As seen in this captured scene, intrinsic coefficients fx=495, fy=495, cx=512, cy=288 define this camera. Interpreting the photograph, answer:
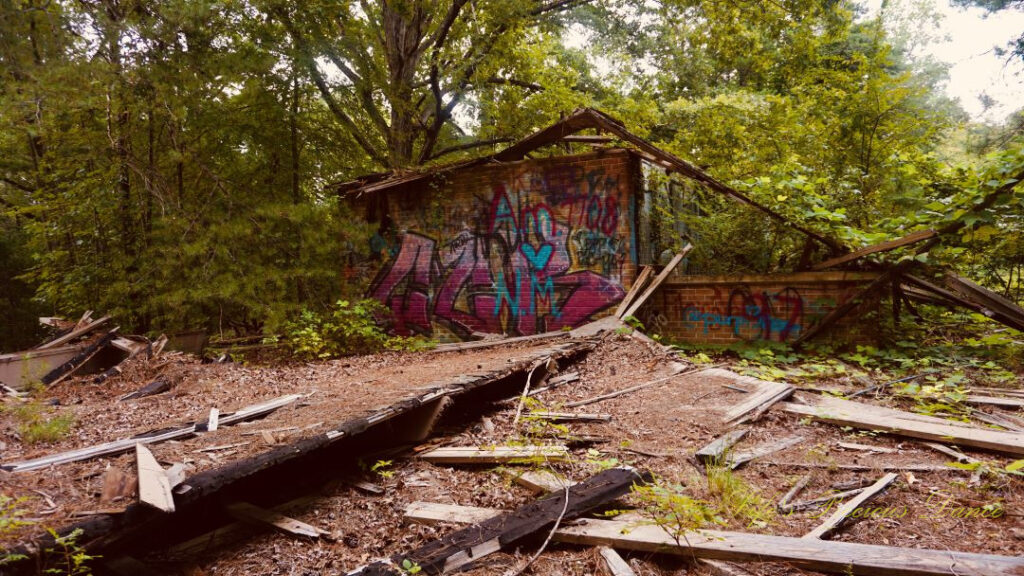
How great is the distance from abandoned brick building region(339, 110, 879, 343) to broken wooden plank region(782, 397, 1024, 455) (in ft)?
10.2

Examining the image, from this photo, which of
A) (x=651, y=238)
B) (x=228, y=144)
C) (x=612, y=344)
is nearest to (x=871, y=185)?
(x=651, y=238)

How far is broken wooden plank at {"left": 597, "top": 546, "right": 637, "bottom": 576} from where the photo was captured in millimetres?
2197

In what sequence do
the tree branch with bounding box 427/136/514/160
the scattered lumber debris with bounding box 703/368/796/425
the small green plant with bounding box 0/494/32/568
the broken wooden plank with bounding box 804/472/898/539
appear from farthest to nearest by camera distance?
the tree branch with bounding box 427/136/514/160
the scattered lumber debris with bounding box 703/368/796/425
the broken wooden plank with bounding box 804/472/898/539
the small green plant with bounding box 0/494/32/568

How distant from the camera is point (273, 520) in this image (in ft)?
9.26

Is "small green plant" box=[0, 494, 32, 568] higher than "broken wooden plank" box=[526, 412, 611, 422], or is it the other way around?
"small green plant" box=[0, 494, 32, 568]

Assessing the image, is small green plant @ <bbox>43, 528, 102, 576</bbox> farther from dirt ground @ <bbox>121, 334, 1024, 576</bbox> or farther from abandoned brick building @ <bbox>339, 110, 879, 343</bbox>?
abandoned brick building @ <bbox>339, 110, 879, 343</bbox>

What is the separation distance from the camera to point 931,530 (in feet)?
8.00

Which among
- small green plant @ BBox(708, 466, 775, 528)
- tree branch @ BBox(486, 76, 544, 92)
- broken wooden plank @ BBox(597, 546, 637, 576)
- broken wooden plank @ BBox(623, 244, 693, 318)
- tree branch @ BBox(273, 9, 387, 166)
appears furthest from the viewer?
tree branch @ BBox(486, 76, 544, 92)

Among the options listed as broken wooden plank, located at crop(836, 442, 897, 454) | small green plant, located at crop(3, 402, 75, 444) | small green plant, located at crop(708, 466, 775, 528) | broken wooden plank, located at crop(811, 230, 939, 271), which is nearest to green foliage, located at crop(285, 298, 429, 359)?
small green plant, located at crop(3, 402, 75, 444)

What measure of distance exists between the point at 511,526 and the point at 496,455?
958 mm

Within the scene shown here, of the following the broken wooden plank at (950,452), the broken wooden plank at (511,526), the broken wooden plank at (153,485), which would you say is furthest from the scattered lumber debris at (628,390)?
the broken wooden plank at (153,485)

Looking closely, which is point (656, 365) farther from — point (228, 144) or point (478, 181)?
point (228, 144)

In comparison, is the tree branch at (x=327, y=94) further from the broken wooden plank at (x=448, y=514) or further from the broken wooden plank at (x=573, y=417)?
the broken wooden plank at (x=448, y=514)

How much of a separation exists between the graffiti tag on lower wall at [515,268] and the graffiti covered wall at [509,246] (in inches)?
0.7
